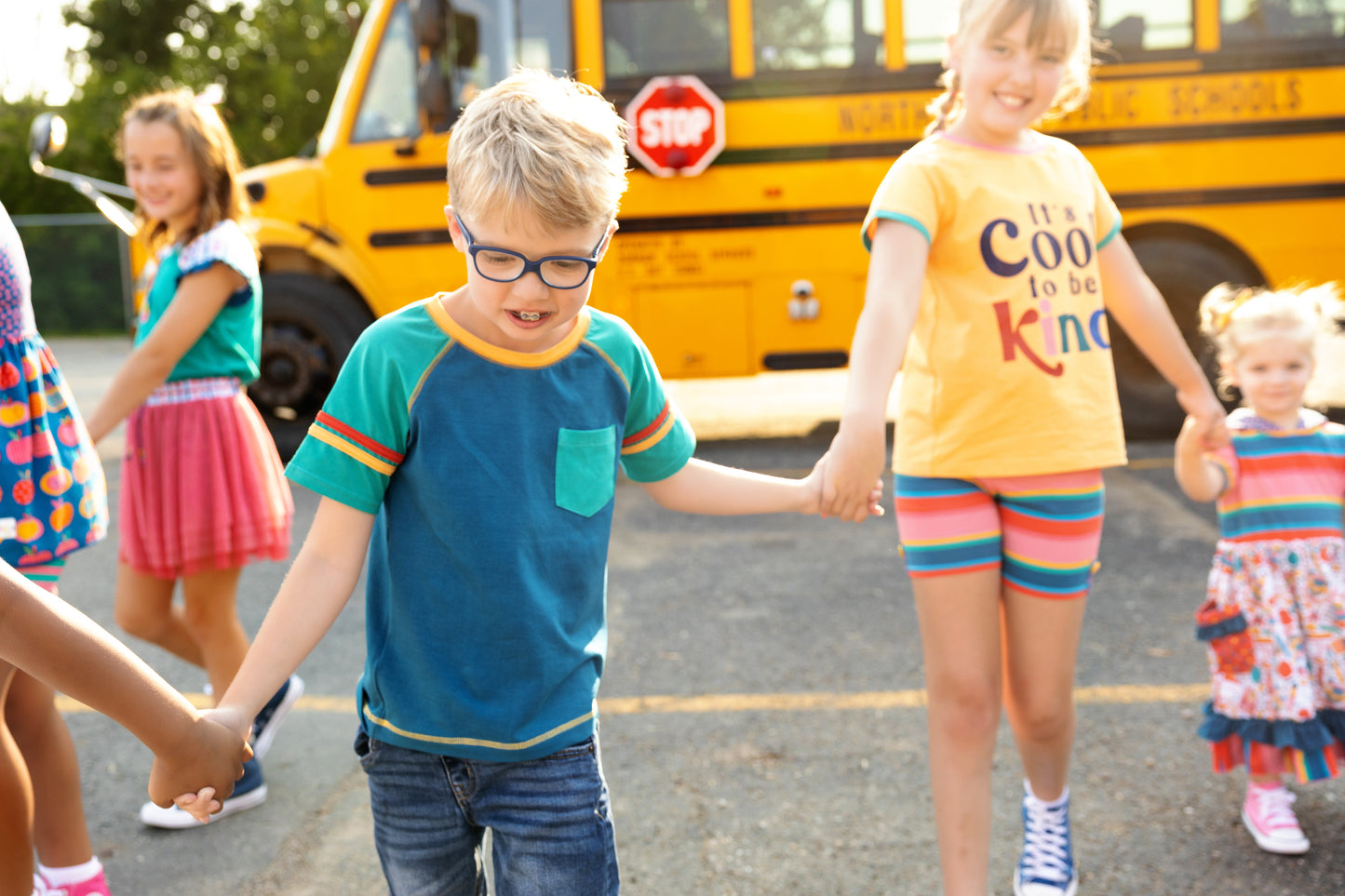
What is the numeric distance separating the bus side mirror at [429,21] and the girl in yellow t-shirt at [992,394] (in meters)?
4.77

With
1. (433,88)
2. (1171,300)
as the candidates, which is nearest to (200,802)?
(433,88)

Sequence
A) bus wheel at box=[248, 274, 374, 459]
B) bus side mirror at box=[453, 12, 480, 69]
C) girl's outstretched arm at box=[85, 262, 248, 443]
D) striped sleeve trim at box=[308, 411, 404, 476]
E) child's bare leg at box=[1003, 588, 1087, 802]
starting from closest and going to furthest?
striped sleeve trim at box=[308, 411, 404, 476], child's bare leg at box=[1003, 588, 1087, 802], girl's outstretched arm at box=[85, 262, 248, 443], bus side mirror at box=[453, 12, 480, 69], bus wheel at box=[248, 274, 374, 459]

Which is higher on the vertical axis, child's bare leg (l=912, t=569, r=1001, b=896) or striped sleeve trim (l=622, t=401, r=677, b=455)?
striped sleeve trim (l=622, t=401, r=677, b=455)

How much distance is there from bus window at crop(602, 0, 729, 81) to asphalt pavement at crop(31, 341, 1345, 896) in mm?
2977

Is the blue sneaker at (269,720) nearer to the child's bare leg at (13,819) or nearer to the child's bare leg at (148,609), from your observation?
the child's bare leg at (148,609)

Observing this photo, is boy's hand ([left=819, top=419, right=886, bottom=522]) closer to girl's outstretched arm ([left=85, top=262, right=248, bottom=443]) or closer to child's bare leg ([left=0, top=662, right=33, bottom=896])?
child's bare leg ([left=0, top=662, right=33, bottom=896])

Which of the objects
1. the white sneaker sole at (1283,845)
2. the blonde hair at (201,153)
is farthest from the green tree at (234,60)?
the white sneaker sole at (1283,845)

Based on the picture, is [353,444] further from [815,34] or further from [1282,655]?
[815,34]

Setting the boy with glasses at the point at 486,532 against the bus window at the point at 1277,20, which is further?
the bus window at the point at 1277,20

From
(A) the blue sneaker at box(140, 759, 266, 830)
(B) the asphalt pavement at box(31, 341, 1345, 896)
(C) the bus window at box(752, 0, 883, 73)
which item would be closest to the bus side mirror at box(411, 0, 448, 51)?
(C) the bus window at box(752, 0, 883, 73)

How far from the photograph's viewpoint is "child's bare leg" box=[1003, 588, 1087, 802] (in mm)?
2264

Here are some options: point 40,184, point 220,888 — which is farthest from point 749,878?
point 40,184

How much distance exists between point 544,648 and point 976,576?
91 cm

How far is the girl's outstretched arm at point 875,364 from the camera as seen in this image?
194 centimetres
